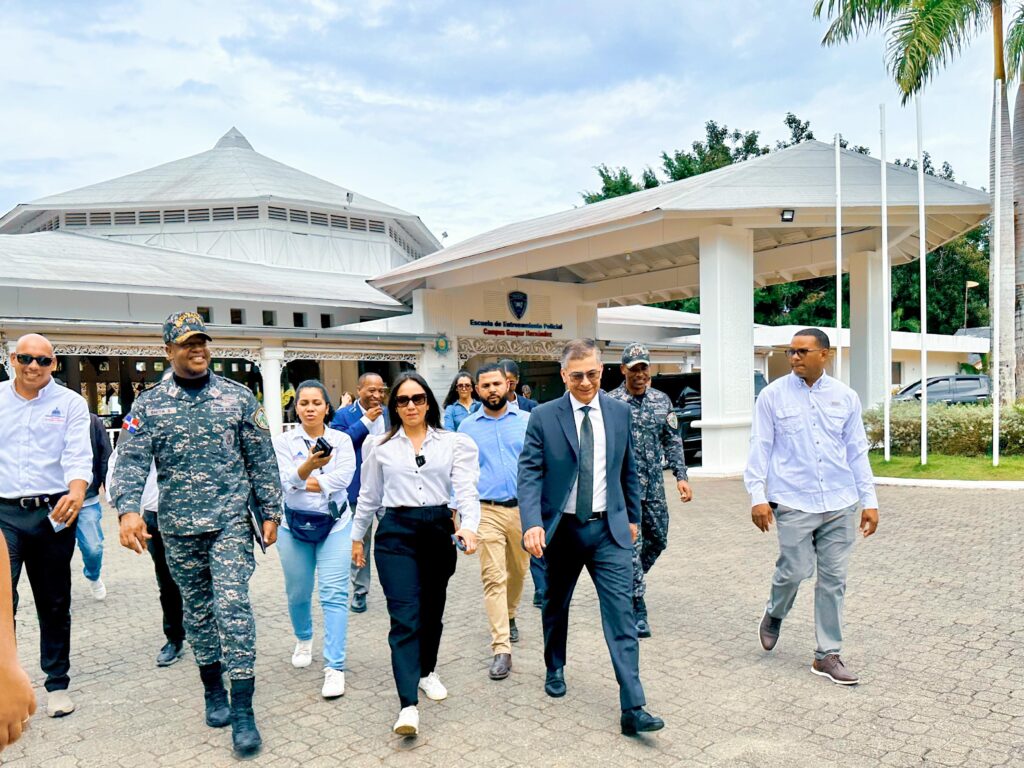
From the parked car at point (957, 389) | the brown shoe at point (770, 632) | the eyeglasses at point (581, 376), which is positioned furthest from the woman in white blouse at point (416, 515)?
the parked car at point (957, 389)

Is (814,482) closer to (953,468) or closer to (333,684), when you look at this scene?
(333,684)

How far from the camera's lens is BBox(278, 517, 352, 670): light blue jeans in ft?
14.0

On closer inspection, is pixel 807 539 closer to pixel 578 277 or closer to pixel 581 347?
pixel 581 347

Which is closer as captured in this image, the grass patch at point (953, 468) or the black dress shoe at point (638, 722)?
the black dress shoe at point (638, 722)

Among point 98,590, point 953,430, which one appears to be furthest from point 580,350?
point 953,430

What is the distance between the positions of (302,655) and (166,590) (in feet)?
3.15

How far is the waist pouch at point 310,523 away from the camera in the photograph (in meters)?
4.42

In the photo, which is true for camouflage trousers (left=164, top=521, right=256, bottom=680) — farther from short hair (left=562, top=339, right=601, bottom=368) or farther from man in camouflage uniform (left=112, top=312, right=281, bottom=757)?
short hair (left=562, top=339, right=601, bottom=368)

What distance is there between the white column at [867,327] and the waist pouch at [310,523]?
1465 centimetres

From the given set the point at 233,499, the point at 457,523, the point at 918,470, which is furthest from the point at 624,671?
the point at 918,470

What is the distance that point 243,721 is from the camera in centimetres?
357

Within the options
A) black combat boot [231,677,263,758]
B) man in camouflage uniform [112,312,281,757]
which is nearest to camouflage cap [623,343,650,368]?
man in camouflage uniform [112,312,281,757]

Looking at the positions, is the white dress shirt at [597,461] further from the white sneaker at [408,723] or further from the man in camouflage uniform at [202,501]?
the man in camouflage uniform at [202,501]

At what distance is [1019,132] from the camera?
1383cm
